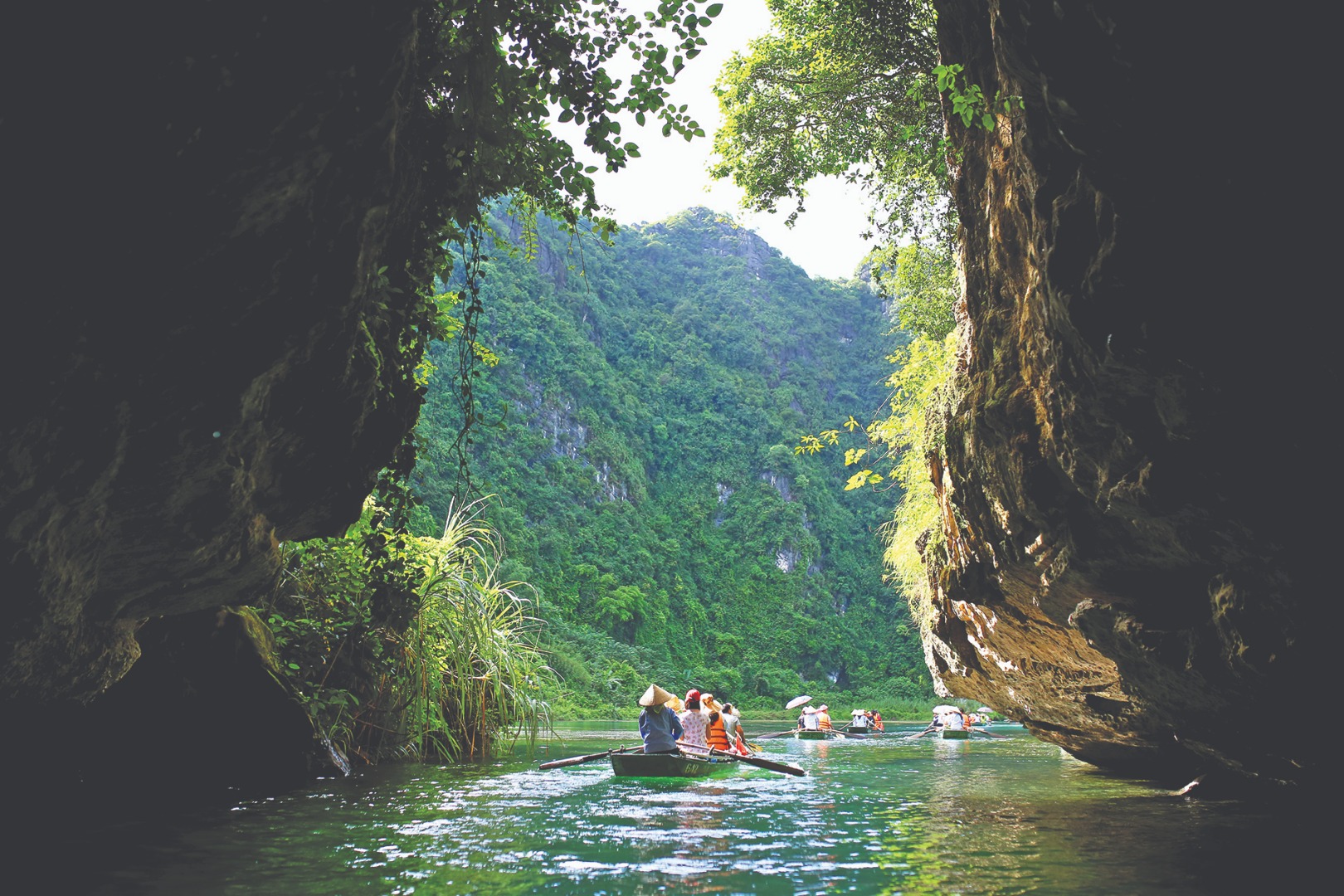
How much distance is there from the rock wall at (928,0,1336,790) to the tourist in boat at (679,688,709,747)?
5.65 metres

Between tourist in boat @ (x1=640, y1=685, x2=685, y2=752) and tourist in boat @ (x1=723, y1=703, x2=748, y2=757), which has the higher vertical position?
tourist in boat @ (x1=640, y1=685, x2=685, y2=752)

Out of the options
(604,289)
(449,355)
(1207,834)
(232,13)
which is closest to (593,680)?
(449,355)

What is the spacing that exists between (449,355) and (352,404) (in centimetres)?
4607

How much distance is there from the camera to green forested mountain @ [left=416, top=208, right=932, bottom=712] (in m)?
46.2

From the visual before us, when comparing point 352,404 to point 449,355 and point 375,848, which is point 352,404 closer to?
point 375,848

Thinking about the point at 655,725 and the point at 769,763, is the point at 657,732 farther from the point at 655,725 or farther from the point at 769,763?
the point at 769,763

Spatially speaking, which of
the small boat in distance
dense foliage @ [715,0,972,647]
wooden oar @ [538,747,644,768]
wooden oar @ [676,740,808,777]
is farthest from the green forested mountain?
dense foliage @ [715,0,972,647]

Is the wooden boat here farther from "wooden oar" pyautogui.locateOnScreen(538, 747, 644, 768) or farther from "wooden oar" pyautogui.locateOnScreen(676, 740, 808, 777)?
"wooden oar" pyautogui.locateOnScreen(676, 740, 808, 777)

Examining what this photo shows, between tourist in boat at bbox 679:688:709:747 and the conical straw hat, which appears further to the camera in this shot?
tourist in boat at bbox 679:688:709:747

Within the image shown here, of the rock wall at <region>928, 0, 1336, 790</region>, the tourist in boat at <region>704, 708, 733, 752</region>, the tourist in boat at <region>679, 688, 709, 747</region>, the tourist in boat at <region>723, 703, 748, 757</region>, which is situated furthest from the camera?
the tourist in boat at <region>723, 703, 748, 757</region>

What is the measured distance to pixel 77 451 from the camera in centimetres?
362

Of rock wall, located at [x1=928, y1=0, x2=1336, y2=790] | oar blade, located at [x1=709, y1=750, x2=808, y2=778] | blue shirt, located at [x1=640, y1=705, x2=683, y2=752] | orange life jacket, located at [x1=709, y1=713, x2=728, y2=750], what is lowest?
oar blade, located at [x1=709, y1=750, x2=808, y2=778]

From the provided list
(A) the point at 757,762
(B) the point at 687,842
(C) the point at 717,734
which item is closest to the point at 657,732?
(A) the point at 757,762

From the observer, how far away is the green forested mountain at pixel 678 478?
152ft
